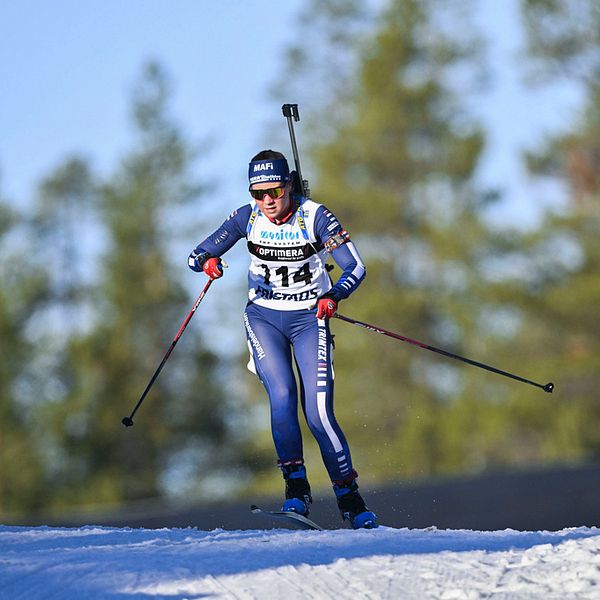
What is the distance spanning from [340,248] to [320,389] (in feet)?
2.60

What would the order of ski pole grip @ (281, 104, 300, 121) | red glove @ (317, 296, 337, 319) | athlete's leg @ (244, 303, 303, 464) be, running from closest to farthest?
Result: red glove @ (317, 296, 337, 319), athlete's leg @ (244, 303, 303, 464), ski pole grip @ (281, 104, 300, 121)

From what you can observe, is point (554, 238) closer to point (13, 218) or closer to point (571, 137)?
point (571, 137)

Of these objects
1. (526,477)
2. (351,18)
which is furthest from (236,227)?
(351,18)

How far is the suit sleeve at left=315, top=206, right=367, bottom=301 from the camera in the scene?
274 inches

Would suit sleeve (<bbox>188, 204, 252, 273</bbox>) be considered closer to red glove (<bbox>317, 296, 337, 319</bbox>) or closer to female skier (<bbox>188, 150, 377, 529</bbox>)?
female skier (<bbox>188, 150, 377, 529</bbox>)

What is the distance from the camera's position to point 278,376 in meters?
7.00

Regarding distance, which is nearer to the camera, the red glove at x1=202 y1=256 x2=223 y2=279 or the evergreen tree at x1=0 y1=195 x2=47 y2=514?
the red glove at x1=202 y1=256 x2=223 y2=279

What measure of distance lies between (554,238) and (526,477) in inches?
675

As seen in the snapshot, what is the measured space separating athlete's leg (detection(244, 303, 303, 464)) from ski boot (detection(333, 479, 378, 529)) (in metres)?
0.31

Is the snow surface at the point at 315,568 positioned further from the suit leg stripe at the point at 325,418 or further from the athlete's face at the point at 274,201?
the athlete's face at the point at 274,201

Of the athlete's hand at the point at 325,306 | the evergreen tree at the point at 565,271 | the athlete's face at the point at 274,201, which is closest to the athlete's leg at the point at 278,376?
the athlete's hand at the point at 325,306

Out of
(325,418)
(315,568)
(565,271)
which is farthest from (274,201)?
(565,271)

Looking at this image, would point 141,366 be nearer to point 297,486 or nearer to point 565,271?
point 565,271

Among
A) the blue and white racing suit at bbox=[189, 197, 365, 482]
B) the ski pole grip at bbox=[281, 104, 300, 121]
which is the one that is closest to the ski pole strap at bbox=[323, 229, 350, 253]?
the blue and white racing suit at bbox=[189, 197, 365, 482]
